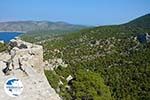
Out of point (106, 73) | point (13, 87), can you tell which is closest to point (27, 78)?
point (13, 87)

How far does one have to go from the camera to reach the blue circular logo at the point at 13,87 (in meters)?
16.7

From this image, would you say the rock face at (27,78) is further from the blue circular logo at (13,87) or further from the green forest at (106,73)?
the green forest at (106,73)

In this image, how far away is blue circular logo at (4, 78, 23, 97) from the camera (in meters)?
16.7

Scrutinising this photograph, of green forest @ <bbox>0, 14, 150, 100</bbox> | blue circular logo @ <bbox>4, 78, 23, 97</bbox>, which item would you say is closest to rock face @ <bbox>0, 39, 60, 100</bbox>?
blue circular logo @ <bbox>4, 78, 23, 97</bbox>

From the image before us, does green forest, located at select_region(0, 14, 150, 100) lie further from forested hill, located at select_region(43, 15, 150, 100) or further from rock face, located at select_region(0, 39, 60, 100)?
rock face, located at select_region(0, 39, 60, 100)

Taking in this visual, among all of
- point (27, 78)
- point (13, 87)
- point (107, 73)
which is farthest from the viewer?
point (107, 73)

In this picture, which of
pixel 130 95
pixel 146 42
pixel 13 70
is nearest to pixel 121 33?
pixel 146 42

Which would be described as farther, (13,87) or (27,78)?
(27,78)

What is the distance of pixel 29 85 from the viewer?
1753 centimetres

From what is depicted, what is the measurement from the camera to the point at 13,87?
655 inches

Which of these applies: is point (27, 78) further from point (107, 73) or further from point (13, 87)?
point (107, 73)

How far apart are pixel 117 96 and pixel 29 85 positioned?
31219 mm

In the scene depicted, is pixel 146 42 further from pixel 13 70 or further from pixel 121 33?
pixel 13 70

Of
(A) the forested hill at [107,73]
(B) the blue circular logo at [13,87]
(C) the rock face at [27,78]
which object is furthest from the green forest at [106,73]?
(B) the blue circular logo at [13,87]
